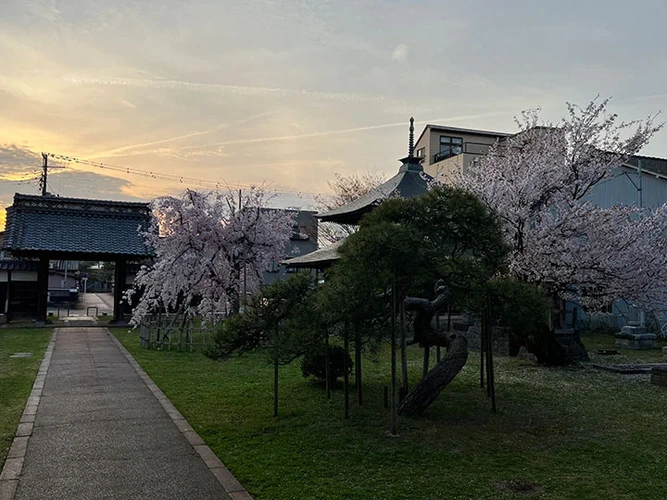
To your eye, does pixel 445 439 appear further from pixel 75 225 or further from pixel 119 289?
pixel 75 225

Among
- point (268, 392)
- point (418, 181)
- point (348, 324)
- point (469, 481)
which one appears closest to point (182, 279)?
point (418, 181)

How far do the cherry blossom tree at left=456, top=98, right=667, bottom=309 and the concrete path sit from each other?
33.5 ft

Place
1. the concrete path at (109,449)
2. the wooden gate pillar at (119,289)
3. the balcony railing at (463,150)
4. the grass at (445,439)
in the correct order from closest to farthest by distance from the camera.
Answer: the concrete path at (109,449), the grass at (445,439), the wooden gate pillar at (119,289), the balcony railing at (463,150)

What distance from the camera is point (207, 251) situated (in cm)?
2227

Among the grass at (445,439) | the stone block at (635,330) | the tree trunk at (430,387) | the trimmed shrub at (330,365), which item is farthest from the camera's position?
the stone block at (635,330)

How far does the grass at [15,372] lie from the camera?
8.94 metres

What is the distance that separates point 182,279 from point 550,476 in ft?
56.5

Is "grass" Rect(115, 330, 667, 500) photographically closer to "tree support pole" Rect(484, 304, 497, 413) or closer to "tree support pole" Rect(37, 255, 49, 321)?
"tree support pole" Rect(484, 304, 497, 413)

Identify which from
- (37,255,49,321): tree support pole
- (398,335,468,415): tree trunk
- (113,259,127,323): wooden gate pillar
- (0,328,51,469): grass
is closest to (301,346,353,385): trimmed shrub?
(398,335,468,415): tree trunk

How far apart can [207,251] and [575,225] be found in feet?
44.0

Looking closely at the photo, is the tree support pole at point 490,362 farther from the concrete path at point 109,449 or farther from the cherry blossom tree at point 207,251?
the cherry blossom tree at point 207,251

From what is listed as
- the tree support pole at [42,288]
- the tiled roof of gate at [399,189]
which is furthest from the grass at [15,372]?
the tiled roof of gate at [399,189]

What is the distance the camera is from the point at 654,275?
1620 cm

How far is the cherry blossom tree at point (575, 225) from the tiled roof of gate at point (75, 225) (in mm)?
18842
